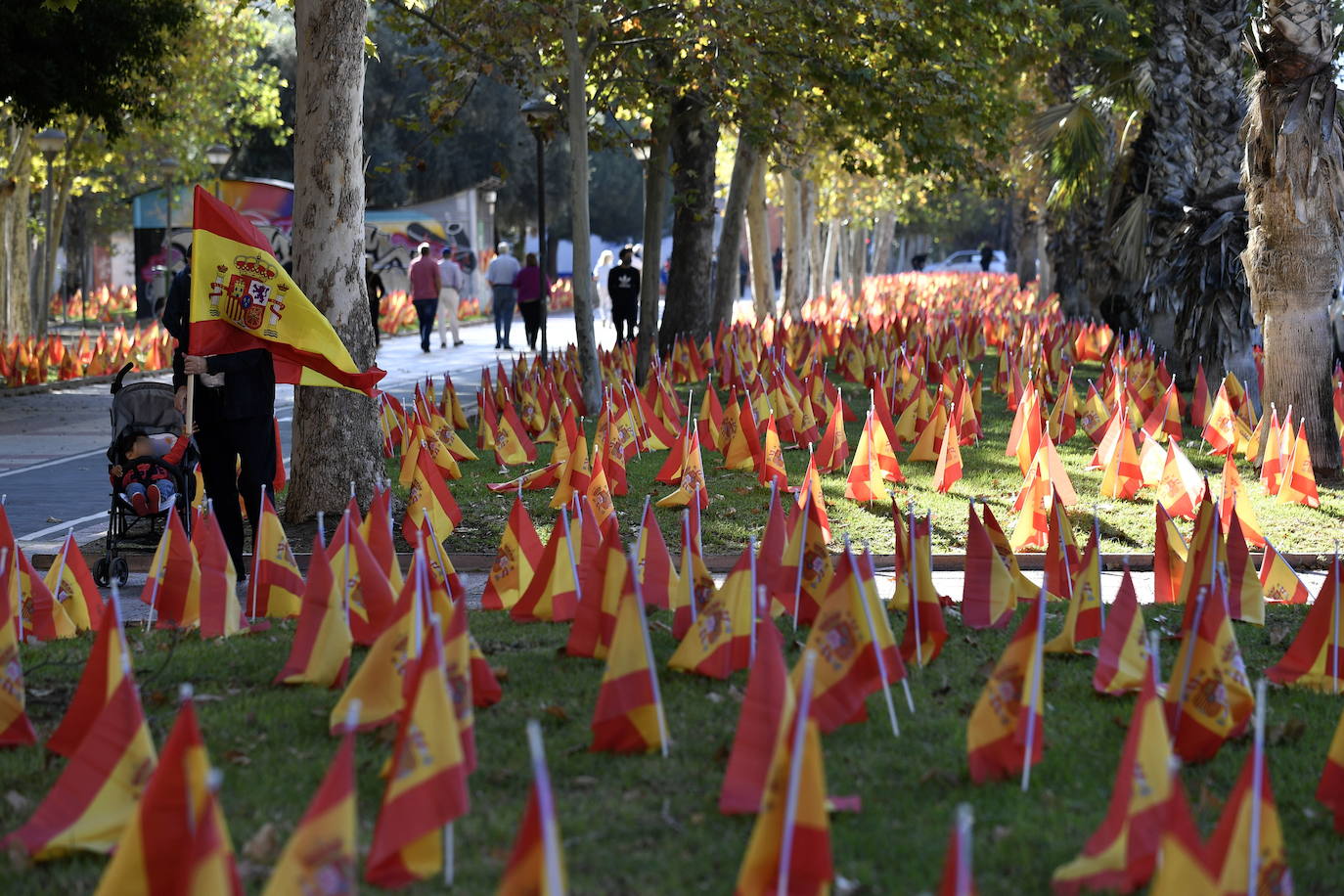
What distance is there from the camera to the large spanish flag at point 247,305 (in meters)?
7.65

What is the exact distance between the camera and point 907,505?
1005 cm

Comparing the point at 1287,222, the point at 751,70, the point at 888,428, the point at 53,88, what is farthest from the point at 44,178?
the point at 1287,222

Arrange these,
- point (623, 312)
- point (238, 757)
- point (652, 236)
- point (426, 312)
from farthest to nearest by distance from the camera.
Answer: point (426, 312) → point (623, 312) → point (652, 236) → point (238, 757)

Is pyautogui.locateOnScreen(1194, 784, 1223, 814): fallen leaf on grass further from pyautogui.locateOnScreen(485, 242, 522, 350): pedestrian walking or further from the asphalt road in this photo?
pyautogui.locateOnScreen(485, 242, 522, 350): pedestrian walking

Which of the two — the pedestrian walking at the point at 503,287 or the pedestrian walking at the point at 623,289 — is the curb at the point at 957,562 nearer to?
the pedestrian walking at the point at 623,289

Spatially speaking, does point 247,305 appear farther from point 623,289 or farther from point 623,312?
point 623,312

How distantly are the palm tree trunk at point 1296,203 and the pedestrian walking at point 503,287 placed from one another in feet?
55.4

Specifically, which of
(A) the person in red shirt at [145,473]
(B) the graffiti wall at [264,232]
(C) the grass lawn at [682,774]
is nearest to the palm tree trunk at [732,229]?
(B) the graffiti wall at [264,232]

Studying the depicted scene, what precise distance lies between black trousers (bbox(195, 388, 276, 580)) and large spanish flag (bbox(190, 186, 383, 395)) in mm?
329

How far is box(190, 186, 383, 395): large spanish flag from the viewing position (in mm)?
7648

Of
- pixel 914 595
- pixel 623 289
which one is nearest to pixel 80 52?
pixel 623 289

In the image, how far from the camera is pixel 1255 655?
21.2ft

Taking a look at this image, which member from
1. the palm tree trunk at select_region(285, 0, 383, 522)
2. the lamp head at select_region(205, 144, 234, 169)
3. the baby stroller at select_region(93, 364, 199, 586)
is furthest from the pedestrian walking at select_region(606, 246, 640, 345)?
the baby stroller at select_region(93, 364, 199, 586)

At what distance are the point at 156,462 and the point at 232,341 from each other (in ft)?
3.01
